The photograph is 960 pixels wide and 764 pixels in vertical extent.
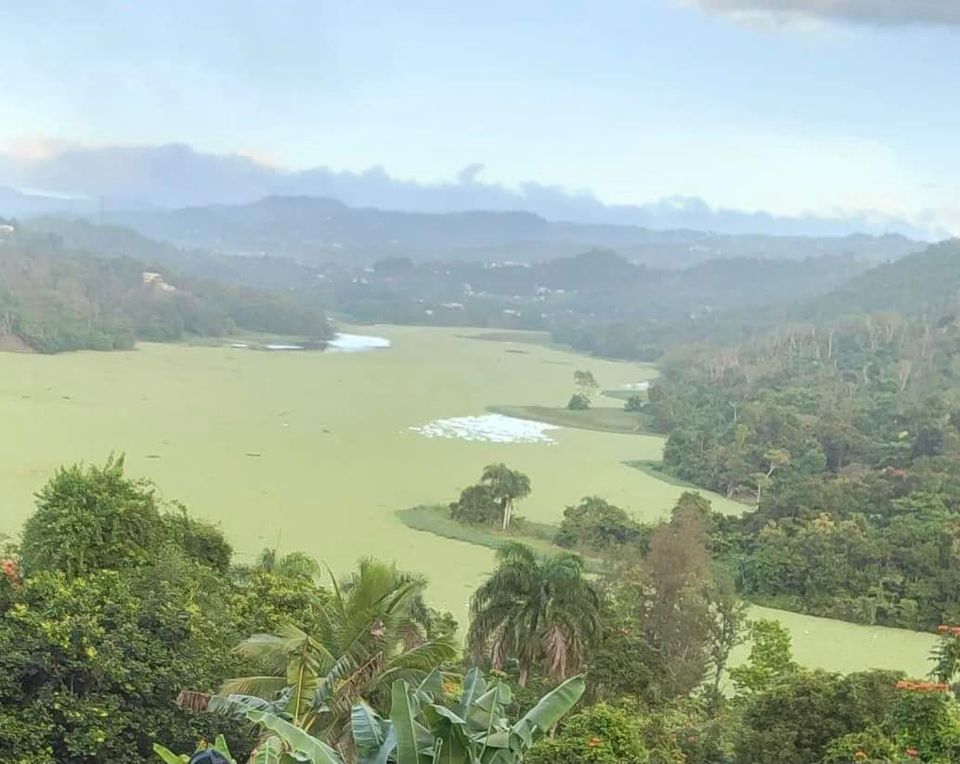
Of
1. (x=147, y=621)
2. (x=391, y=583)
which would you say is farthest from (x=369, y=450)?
(x=391, y=583)

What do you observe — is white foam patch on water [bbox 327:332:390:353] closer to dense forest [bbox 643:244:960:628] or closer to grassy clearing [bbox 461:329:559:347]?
grassy clearing [bbox 461:329:559:347]

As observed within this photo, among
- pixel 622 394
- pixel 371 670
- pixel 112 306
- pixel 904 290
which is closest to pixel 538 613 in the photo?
pixel 371 670

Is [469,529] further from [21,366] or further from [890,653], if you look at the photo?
[21,366]

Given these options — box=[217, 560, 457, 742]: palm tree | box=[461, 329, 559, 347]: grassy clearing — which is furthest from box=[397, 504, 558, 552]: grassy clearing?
box=[461, 329, 559, 347]: grassy clearing

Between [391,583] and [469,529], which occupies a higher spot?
[391,583]

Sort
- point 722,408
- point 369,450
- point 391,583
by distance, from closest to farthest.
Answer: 1. point 391,583
2. point 369,450
3. point 722,408

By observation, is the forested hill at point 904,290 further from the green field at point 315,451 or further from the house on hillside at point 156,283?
the house on hillside at point 156,283

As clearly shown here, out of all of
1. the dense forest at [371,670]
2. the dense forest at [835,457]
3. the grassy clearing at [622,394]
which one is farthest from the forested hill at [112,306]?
the dense forest at [371,670]

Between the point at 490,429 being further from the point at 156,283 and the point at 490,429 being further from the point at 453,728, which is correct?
the point at 156,283
